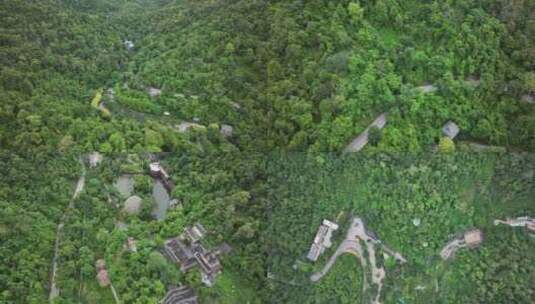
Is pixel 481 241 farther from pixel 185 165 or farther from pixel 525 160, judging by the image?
pixel 185 165

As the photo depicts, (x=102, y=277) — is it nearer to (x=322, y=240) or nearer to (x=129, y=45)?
(x=322, y=240)

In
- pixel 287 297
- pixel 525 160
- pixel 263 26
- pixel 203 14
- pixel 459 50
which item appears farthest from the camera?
pixel 203 14

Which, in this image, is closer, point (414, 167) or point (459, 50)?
point (414, 167)

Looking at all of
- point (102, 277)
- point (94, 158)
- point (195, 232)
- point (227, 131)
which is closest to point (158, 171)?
point (94, 158)

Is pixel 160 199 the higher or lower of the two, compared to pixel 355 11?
lower

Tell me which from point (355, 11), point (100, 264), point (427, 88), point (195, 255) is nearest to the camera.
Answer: point (100, 264)

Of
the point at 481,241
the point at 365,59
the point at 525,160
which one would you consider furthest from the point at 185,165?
the point at 525,160

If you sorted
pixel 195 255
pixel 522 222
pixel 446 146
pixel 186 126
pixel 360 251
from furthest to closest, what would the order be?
pixel 186 126, pixel 446 146, pixel 522 222, pixel 360 251, pixel 195 255
